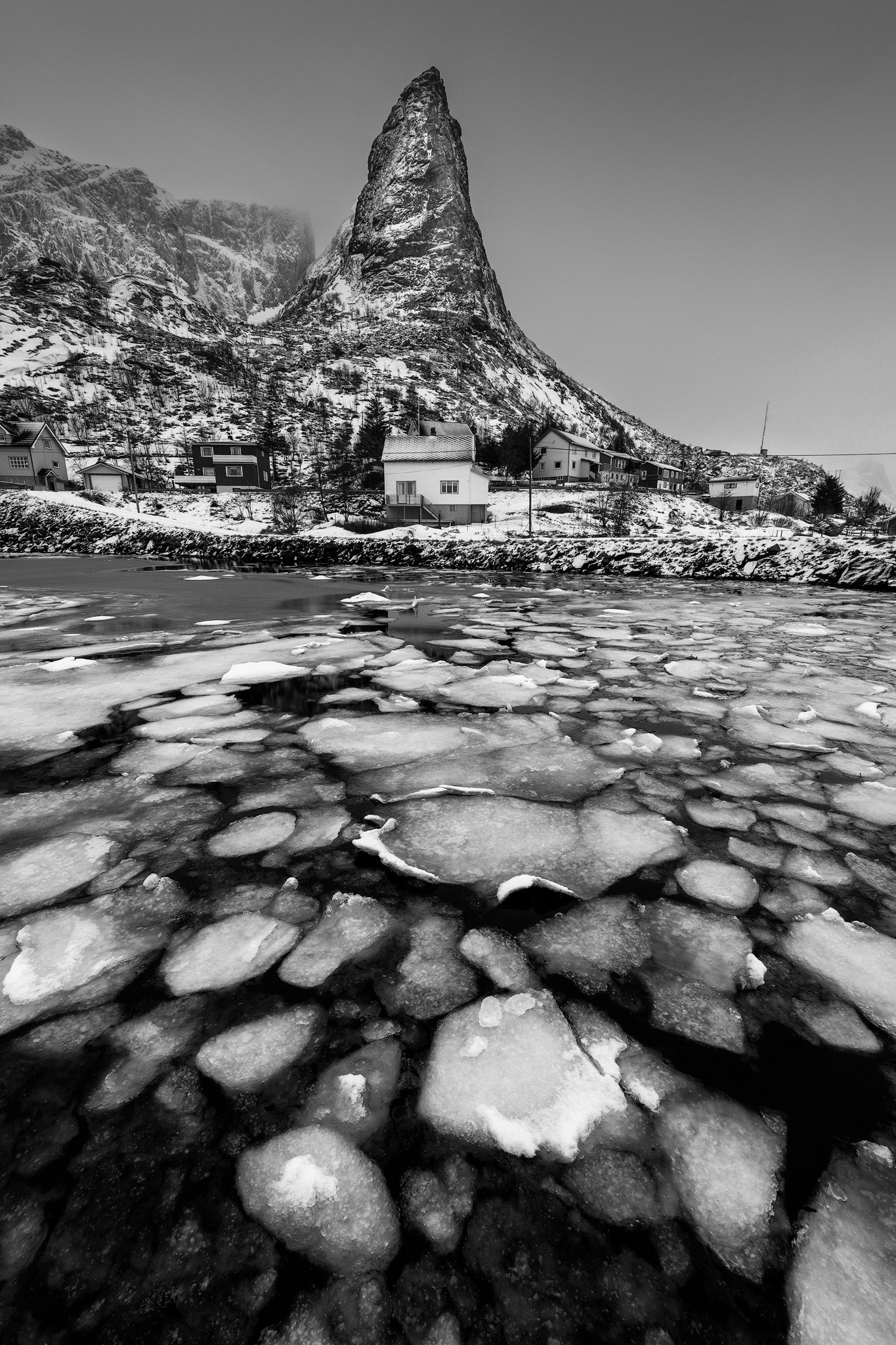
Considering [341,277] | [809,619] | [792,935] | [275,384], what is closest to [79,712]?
[792,935]

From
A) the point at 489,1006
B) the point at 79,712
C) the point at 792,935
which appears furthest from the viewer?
the point at 79,712

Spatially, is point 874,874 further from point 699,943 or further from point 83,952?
point 83,952

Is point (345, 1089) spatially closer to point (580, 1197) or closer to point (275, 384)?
point (580, 1197)

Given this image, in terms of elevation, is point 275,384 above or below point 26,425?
above

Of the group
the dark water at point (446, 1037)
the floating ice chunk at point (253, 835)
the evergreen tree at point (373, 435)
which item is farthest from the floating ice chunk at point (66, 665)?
the evergreen tree at point (373, 435)

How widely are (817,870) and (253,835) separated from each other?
1651mm

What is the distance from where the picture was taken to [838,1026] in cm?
107

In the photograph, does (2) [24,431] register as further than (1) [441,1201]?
Yes

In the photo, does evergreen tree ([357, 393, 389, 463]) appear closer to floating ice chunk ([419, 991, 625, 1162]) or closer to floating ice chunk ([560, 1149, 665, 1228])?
floating ice chunk ([419, 991, 625, 1162])

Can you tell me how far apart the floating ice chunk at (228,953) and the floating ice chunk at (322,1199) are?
0.38 m

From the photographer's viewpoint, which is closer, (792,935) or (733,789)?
(792,935)

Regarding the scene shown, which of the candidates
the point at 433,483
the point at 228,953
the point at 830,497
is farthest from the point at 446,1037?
the point at 830,497

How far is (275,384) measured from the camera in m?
76.4

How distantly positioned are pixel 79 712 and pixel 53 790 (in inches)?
38.1
